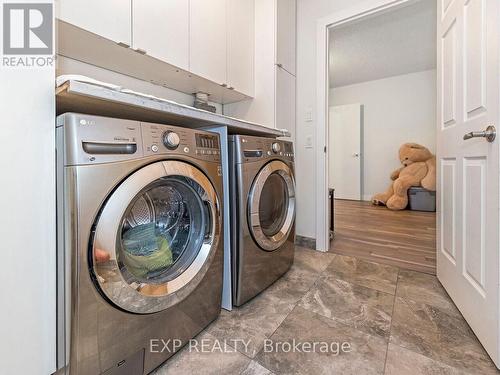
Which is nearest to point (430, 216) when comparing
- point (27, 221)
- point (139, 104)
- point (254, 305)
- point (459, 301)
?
point (459, 301)

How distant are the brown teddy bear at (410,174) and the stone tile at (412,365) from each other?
136 inches

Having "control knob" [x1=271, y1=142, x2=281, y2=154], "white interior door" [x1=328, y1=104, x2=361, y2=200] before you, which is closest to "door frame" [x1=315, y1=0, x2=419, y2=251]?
"control knob" [x1=271, y1=142, x2=281, y2=154]

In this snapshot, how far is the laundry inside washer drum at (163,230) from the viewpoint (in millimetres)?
819

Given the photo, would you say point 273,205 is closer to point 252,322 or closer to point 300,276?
point 300,276

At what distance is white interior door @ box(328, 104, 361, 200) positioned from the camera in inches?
185

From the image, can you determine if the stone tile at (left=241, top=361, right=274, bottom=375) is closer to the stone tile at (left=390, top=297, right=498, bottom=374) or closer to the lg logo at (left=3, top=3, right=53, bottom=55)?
the stone tile at (left=390, top=297, right=498, bottom=374)

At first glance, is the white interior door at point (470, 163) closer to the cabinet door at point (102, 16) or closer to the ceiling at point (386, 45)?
the ceiling at point (386, 45)

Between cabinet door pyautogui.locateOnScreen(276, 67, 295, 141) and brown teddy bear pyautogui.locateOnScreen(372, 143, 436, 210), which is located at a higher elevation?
cabinet door pyautogui.locateOnScreen(276, 67, 295, 141)

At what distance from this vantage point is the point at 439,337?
3.17 ft

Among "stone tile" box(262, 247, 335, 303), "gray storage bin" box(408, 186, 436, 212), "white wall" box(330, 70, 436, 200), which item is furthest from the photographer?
"white wall" box(330, 70, 436, 200)

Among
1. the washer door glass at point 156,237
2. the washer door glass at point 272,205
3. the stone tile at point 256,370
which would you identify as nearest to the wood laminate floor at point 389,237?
the washer door glass at point 272,205

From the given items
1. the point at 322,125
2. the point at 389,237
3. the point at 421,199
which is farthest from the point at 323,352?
the point at 421,199

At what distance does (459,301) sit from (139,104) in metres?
1.64

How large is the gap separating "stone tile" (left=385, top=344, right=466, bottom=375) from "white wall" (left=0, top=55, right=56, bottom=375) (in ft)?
3.67
